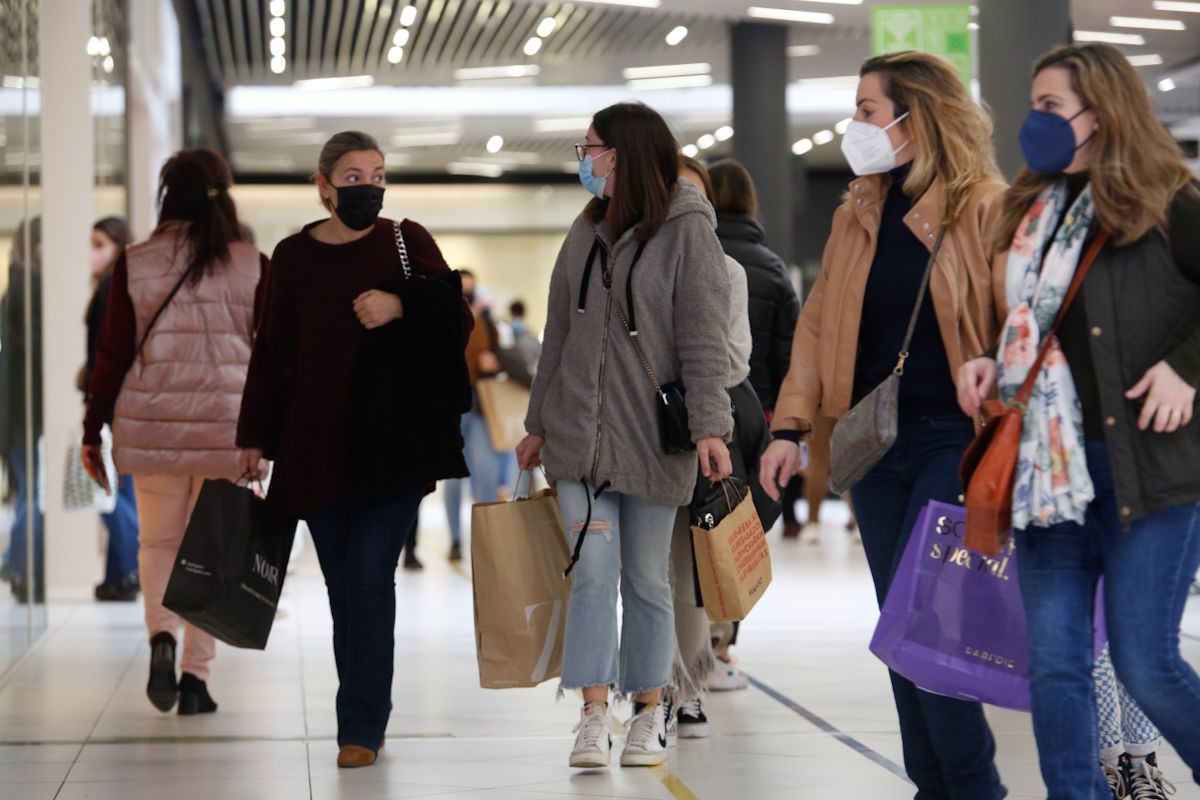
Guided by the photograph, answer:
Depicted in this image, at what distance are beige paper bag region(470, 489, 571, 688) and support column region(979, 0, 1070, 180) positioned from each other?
4159mm

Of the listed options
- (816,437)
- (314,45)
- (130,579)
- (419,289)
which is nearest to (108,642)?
(130,579)

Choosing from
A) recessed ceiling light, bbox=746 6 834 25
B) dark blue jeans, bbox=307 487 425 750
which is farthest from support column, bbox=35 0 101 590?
recessed ceiling light, bbox=746 6 834 25

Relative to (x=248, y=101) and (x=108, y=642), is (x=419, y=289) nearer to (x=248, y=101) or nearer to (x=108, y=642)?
(x=108, y=642)

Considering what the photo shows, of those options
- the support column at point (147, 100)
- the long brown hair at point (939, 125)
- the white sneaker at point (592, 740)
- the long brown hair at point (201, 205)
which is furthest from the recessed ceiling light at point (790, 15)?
the long brown hair at point (939, 125)

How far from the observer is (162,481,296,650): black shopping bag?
5035 millimetres

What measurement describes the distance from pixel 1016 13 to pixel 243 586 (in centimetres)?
484

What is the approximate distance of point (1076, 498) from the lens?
3.15 meters

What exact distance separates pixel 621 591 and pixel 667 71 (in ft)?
54.4

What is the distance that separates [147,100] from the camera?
564 inches

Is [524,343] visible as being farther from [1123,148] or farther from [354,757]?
[1123,148]

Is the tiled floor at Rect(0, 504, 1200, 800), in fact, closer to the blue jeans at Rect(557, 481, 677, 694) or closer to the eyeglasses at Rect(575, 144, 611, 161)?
the blue jeans at Rect(557, 481, 677, 694)

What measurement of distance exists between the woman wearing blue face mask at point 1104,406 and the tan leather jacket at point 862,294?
1.17ft

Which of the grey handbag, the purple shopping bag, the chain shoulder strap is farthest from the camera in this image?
the chain shoulder strap

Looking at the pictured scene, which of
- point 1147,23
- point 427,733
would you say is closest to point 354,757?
point 427,733
